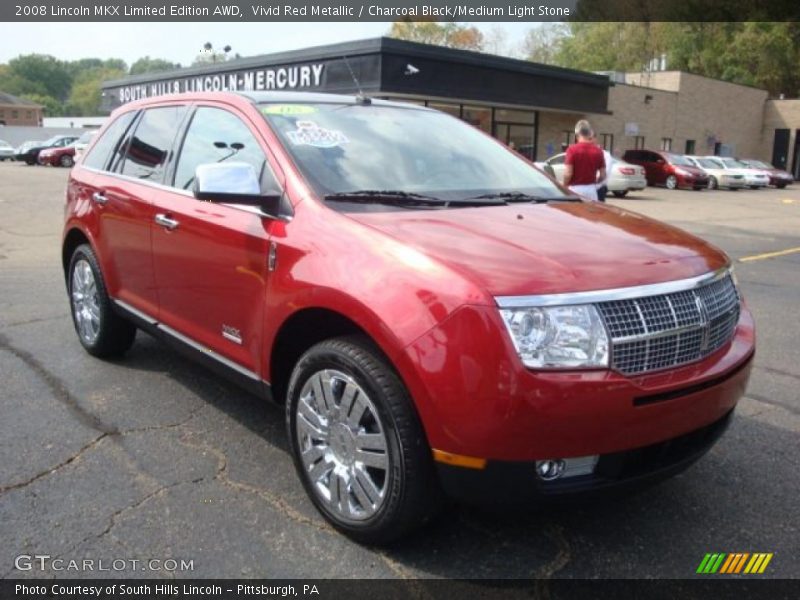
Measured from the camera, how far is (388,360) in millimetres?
2605

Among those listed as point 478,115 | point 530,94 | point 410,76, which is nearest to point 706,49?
point 530,94

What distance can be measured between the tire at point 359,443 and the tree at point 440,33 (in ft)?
223

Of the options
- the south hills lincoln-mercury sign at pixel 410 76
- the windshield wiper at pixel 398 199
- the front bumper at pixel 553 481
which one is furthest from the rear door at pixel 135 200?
the south hills lincoln-mercury sign at pixel 410 76

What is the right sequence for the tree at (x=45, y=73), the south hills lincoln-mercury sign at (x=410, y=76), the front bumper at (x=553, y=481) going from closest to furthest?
the front bumper at (x=553, y=481), the south hills lincoln-mercury sign at (x=410, y=76), the tree at (x=45, y=73)

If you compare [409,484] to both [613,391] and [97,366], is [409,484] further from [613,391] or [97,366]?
[97,366]

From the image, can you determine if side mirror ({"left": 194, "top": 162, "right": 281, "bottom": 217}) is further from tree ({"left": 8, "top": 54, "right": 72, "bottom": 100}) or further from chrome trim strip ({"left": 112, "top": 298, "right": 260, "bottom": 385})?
tree ({"left": 8, "top": 54, "right": 72, "bottom": 100})

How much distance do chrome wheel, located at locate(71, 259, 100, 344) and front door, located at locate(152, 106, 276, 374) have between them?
110 centimetres

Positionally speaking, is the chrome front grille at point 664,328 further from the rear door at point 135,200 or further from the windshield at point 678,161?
the windshield at point 678,161

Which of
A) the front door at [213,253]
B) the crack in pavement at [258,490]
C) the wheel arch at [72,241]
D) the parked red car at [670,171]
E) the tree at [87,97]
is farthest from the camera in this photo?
the tree at [87,97]

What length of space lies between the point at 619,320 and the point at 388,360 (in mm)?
819

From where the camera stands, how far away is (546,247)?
2.67 meters

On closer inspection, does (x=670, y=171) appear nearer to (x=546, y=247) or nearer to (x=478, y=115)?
(x=478, y=115)

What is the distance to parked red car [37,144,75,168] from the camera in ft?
111

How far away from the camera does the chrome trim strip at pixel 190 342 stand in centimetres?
338
